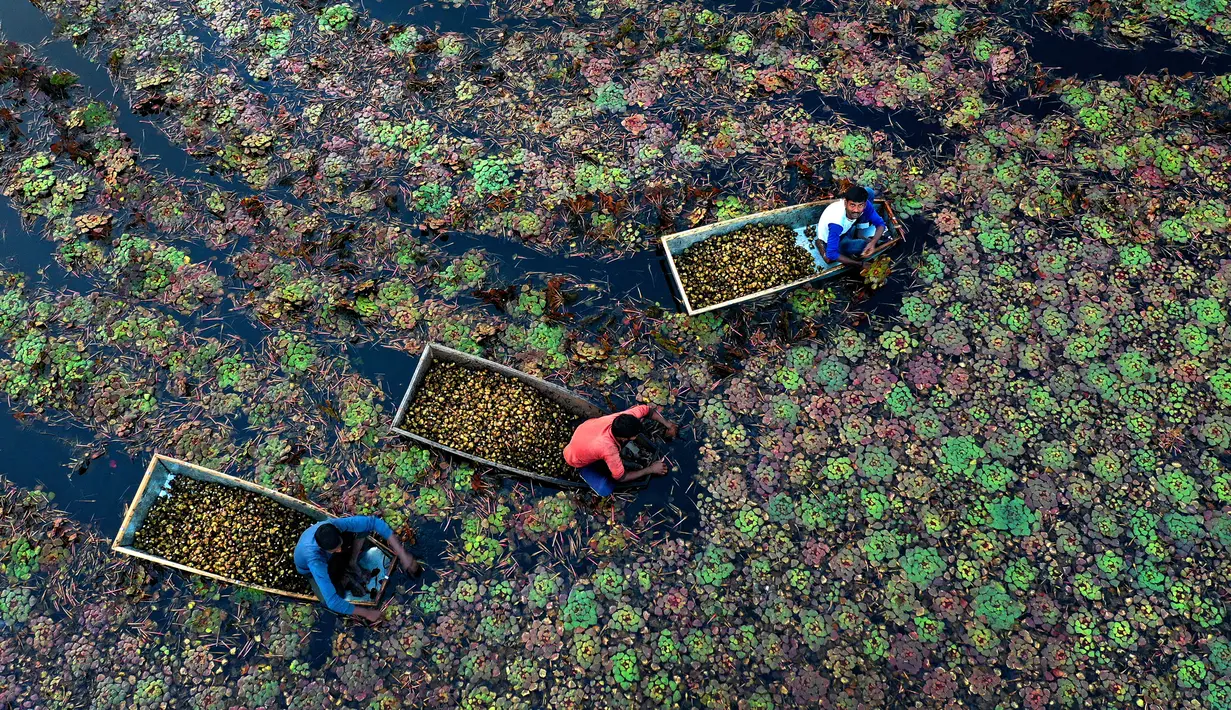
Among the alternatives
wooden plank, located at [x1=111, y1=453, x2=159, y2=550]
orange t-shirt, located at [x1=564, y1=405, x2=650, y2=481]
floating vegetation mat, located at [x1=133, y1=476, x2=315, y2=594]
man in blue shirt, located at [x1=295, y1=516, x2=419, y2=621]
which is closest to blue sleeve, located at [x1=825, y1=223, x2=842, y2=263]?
orange t-shirt, located at [x1=564, y1=405, x2=650, y2=481]

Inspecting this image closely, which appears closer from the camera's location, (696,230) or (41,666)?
(41,666)

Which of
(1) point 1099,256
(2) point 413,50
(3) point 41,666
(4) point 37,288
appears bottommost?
(3) point 41,666

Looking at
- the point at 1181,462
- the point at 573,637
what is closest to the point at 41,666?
the point at 573,637

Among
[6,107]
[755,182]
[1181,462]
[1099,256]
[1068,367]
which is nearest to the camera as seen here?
[1181,462]

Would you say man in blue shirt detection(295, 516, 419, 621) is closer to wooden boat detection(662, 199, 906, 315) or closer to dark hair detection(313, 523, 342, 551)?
dark hair detection(313, 523, 342, 551)

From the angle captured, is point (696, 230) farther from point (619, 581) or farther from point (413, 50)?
point (413, 50)

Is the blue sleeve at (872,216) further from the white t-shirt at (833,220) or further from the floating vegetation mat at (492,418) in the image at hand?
the floating vegetation mat at (492,418)
